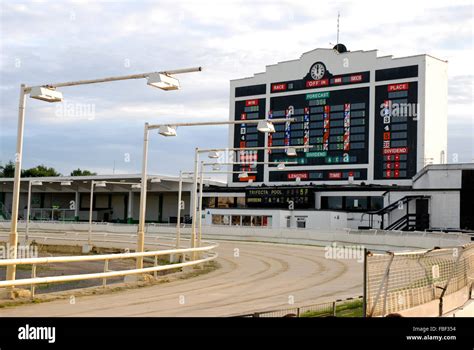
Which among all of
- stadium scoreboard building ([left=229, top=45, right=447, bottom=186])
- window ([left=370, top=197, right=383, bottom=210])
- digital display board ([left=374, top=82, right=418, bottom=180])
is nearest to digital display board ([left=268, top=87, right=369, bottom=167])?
stadium scoreboard building ([left=229, top=45, right=447, bottom=186])

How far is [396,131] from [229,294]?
45.7 m

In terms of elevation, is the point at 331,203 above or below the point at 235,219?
above

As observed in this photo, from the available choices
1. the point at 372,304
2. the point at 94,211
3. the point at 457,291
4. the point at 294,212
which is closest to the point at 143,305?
the point at 372,304

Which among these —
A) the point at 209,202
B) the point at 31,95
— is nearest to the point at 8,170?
the point at 209,202

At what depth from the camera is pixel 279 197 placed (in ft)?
217

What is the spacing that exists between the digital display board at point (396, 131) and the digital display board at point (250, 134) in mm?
13254

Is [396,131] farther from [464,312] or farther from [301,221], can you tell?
[464,312]

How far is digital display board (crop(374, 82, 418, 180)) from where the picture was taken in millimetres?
57188

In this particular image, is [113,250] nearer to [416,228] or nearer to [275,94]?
[416,228]

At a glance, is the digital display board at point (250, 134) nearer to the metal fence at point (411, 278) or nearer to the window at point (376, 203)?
the window at point (376, 203)

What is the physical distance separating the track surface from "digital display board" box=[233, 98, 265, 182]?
1654 inches

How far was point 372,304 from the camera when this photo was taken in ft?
30.2

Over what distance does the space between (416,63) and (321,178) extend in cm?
1408

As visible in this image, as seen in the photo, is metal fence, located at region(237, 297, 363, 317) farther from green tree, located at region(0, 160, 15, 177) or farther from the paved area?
green tree, located at region(0, 160, 15, 177)
